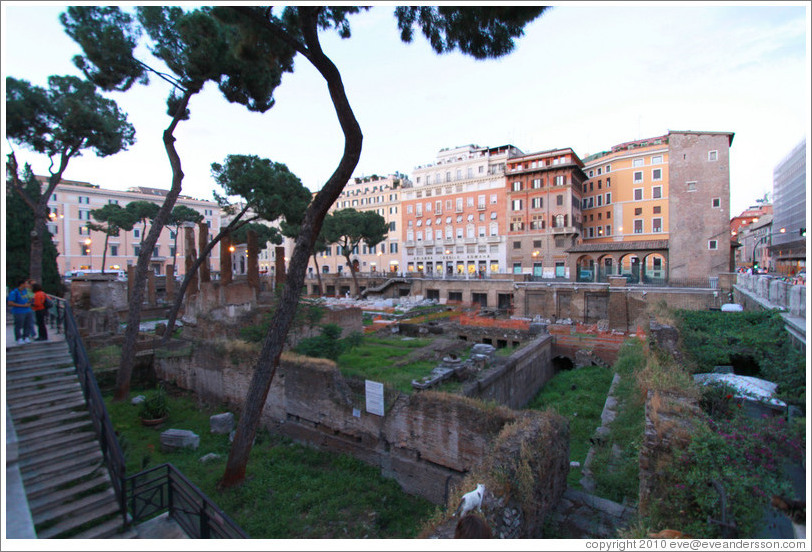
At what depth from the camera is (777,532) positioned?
412cm

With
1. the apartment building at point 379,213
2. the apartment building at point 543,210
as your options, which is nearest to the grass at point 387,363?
the apartment building at point 543,210

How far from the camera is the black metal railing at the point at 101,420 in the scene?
5.07 m

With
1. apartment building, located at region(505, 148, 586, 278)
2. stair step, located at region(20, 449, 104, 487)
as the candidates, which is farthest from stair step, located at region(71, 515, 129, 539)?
apartment building, located at region(505, 148, 586, 278)

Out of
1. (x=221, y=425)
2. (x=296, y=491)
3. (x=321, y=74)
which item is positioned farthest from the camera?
(x=221, y=425)

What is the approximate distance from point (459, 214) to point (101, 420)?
46337mm

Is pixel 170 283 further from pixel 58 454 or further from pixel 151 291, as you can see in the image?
pixel 58 454

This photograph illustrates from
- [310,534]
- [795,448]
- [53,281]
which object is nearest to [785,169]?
[795,448]

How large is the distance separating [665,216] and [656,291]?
17712 mm

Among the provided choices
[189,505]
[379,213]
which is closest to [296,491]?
[189,505]

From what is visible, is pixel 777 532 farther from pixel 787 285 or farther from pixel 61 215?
pixel 61 215

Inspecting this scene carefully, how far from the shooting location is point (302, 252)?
24.1 ft

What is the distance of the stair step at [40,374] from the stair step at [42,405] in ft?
1.73

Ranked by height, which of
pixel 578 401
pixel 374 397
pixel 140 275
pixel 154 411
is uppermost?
pixel 140 275

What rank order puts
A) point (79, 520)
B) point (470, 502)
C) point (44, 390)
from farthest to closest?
point (44, 390) < point (79, 520) < point (470, 502)
